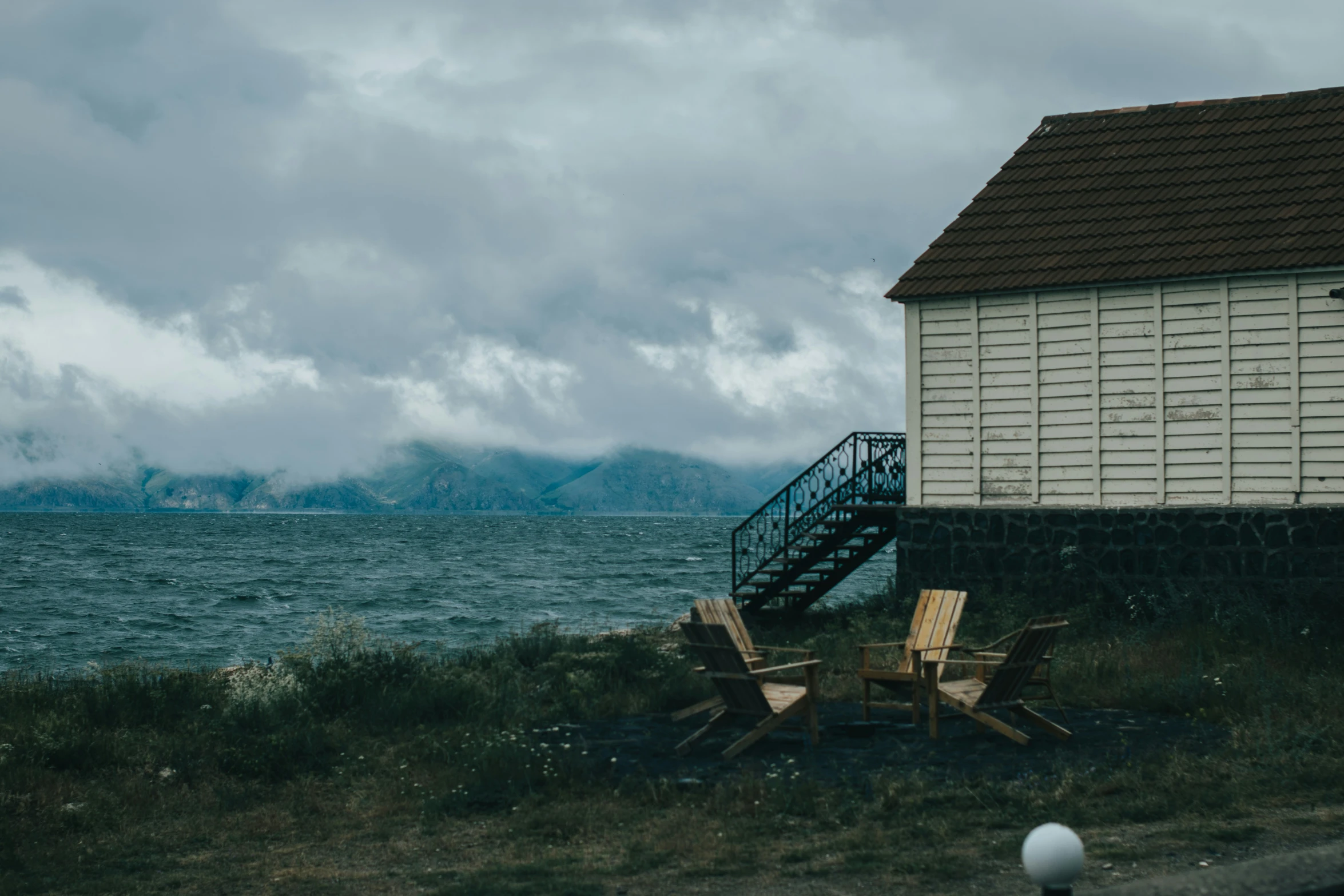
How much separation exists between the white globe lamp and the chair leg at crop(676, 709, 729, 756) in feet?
19.1

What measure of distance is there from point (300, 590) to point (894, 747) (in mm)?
40804

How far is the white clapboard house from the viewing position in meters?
14.8

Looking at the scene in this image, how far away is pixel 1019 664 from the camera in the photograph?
9.22 meters

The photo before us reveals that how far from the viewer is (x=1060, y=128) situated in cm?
1842

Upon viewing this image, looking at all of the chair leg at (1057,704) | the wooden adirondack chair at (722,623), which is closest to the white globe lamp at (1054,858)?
the wooden adirondack chair at (722,623)

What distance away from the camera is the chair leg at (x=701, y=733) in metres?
9.14

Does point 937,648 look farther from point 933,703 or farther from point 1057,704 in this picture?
point 1057,704

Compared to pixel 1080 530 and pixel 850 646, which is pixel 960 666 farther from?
pixel 1080 530

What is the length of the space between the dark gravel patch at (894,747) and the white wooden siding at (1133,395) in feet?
19.5

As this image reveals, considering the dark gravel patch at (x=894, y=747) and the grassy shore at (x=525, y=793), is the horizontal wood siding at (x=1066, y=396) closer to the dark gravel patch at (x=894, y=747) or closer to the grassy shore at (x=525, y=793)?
the grassy shore at (x=525, y=793)

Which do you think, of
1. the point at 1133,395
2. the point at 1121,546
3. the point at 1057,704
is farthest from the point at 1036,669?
the point at 1133,395

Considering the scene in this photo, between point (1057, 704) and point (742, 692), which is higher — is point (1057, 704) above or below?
below

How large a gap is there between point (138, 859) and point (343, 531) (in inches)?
4433

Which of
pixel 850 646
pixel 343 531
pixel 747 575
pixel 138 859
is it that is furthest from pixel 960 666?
pixel 343 531
